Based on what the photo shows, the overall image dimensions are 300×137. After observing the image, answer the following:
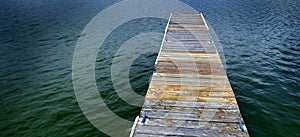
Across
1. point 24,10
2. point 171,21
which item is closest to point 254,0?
point 171,21

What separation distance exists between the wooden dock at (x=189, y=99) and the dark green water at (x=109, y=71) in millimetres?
1796

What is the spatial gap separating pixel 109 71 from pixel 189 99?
676 cm

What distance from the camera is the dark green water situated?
8.91 m

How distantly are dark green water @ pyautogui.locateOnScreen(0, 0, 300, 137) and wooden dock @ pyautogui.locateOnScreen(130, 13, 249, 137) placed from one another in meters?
1.80

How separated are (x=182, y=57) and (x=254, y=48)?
694 centimetres

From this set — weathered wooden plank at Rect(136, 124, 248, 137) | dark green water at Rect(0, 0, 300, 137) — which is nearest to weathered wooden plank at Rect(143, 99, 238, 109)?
weathered wooden plank at Rect(136, 124, 248, 137)

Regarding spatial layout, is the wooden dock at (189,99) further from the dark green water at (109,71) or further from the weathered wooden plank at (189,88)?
the dark green water at (109,71)

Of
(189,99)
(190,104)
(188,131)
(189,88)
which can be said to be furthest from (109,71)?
(188,131)

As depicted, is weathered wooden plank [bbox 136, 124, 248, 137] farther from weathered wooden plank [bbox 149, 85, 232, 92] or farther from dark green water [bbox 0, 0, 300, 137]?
dark green water [bbox 0, 0, 300, 137]

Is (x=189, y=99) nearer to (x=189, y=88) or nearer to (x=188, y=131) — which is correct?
(x=189, y=88)

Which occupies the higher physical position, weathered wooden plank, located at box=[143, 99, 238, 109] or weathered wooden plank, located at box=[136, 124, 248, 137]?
weathered wooden plank, located at box=[143, 99, 238, 109]

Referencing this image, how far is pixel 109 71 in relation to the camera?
1309 cm

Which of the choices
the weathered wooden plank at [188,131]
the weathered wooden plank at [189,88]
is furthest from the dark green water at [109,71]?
the weathered wooden plank at [188,131]

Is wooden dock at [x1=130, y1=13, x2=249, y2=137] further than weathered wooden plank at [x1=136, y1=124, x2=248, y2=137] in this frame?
Yes
